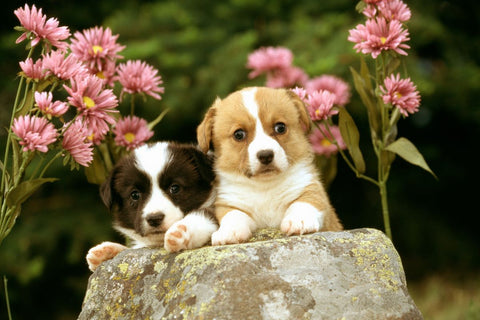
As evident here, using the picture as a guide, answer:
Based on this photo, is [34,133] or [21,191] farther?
[21,191]

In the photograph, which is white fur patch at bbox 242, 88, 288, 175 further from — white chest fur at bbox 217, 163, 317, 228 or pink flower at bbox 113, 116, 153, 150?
pink flower at bbox 113, 116, 153, 150

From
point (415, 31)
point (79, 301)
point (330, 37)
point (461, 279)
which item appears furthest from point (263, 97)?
point (461, 279)

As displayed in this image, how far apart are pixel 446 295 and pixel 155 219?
17.3 ft

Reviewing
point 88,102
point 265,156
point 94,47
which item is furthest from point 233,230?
point 94,47

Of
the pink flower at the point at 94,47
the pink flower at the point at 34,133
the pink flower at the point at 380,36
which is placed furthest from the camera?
the pink flower at the point at 94,47

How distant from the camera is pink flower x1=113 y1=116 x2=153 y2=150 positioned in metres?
3.93

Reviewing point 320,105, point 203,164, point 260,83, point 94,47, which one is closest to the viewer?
point 203,164

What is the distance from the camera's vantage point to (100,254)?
347cm

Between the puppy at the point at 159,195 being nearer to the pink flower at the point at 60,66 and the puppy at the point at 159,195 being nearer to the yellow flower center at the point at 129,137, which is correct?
the yellow flower center at the point at 129,137

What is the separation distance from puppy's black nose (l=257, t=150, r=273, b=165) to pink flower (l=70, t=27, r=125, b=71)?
1.37 metres

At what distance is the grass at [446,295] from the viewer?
6.10m

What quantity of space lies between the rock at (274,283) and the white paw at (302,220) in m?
0.10

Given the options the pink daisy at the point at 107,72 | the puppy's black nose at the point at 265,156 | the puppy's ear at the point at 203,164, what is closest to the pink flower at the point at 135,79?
the pink daisy at the point at 107,72

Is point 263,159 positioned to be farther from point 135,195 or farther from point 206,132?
point 135,195
